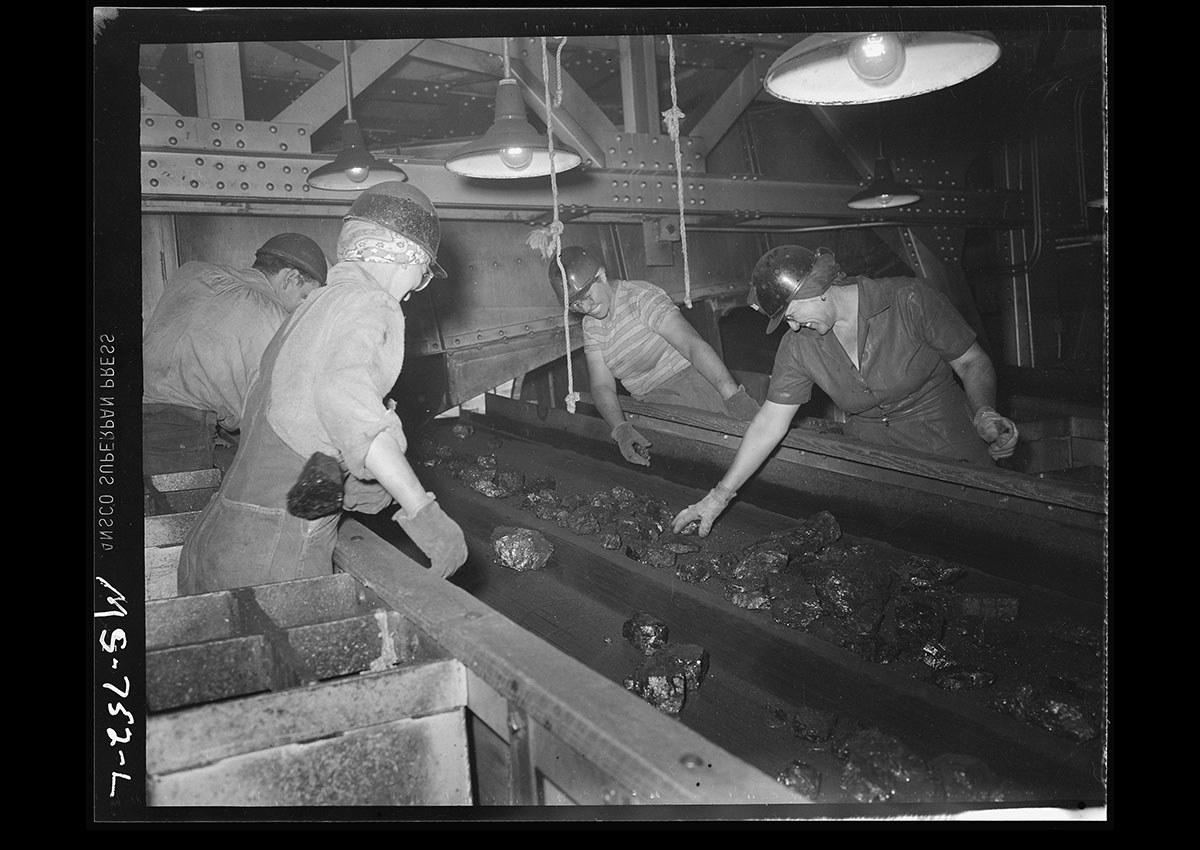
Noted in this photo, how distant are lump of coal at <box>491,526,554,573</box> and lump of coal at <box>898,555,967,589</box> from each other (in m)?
1.11

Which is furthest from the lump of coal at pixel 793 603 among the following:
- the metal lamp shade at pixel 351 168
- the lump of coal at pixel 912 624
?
the metal lamp shade at pixel 351 168

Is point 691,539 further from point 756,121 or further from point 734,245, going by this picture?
point 756,121

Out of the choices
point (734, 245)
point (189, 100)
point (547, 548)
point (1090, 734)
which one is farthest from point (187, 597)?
point (734, 245)

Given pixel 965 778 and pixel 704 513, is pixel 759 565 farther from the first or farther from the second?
pixel 965 778

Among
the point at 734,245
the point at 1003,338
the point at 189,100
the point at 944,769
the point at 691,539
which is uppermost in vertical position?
the point at 189,100

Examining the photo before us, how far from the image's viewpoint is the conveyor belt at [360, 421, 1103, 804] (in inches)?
59.2

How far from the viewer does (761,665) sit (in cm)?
184

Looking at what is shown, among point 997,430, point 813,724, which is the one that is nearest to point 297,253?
point 813,724

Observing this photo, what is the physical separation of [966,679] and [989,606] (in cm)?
34

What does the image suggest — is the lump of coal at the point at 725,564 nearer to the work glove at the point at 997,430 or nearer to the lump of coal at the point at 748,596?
the lump of coal at the point at 748,596

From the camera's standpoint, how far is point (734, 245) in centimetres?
536

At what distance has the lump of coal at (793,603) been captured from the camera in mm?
1995

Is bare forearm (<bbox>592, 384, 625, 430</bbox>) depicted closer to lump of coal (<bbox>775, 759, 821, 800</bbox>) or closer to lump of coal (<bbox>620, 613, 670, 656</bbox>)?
lump of coal (<bbox>620, 613, 670, 656</bbox>)

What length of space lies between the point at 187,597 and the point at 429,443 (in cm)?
266
